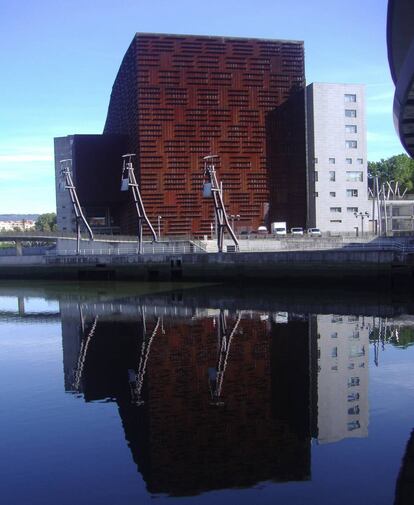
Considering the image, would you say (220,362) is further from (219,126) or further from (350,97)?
(350,97)

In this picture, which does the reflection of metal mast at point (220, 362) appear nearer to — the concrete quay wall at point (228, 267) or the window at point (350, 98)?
the concrete quay wall at point (228, 267)

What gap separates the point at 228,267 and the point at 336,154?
30.8 meters

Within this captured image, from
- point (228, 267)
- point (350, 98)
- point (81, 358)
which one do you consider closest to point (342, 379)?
point (81, 358)

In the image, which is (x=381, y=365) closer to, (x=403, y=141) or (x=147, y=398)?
(x=147, y=398)

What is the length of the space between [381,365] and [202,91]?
2235 inches

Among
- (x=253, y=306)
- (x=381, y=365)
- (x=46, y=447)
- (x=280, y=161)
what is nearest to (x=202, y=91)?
(x=280, y=161)

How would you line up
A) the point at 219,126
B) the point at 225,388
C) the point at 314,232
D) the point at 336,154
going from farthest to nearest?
Result: the point at 336,154 < the point at 219,126 < the point at 314,232 < the point at 225,388

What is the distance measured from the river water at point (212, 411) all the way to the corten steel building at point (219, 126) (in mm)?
42813

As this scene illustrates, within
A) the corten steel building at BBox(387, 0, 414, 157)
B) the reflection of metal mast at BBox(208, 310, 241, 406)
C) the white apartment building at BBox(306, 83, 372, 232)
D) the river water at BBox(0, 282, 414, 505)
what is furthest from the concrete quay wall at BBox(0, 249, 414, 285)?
the white apartment building at BBox(306, 83, 372, 232)

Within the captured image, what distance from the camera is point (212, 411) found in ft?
41.8

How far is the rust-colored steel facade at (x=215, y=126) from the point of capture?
6838cm

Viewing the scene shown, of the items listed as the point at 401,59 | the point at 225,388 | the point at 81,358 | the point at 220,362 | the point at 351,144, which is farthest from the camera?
the point at 351,144

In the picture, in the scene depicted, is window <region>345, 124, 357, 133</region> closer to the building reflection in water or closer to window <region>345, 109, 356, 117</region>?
window <region>345, 109, 356, 117</region>

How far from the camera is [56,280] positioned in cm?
6034
